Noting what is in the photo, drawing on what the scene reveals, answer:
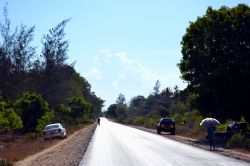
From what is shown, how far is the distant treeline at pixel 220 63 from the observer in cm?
4197

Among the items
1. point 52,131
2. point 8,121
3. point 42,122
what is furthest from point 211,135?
point 42,122

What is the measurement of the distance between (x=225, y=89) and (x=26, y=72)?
39269 millimetres

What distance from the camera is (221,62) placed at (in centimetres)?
4266

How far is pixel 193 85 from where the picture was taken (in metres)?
44.9

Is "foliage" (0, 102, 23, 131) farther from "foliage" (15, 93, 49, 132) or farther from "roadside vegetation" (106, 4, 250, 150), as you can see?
"roadside vegetation" (106, 4, 250, 150)

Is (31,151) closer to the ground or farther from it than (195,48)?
closer to the ground

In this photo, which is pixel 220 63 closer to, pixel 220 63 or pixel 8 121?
pixel 220 63

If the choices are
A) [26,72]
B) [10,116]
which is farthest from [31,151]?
[26,72]

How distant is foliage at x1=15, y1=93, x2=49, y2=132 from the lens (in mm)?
48781

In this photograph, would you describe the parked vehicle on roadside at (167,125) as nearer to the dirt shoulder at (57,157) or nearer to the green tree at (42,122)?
the green tree at (42,122)

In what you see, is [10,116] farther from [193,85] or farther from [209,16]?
[209,16]

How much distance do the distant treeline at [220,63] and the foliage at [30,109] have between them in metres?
14.1

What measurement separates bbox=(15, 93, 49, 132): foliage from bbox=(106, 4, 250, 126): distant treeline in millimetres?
14125

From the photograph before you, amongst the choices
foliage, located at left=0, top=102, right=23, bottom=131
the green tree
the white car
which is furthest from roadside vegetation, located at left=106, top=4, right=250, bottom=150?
foliage, located at left=0, top=102, right=23, bottom=131
